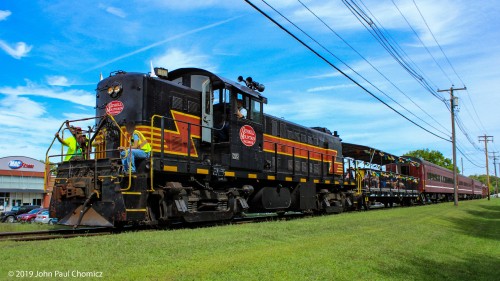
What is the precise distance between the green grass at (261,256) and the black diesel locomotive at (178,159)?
5.22 ft

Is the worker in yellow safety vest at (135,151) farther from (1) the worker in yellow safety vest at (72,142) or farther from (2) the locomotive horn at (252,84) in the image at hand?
(2) the locomotive horn at (252,84)

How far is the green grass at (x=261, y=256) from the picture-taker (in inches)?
218

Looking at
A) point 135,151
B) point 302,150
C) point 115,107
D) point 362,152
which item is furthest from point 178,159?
point 362,152

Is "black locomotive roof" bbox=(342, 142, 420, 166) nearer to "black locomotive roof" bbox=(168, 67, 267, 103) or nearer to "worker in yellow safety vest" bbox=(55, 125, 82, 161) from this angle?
"black locomotive roof" bbox=(168, 67, 267, 103)

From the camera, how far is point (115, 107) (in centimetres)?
1148

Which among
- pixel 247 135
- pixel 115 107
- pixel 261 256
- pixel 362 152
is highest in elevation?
pixel 115 107

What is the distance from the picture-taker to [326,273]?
570 centimetres

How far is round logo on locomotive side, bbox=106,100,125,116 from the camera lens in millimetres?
11367

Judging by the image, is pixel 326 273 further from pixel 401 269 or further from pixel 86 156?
pixel 86 156

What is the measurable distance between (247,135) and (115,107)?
4.20 metres

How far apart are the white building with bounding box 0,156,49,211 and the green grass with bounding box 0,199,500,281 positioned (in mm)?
41067

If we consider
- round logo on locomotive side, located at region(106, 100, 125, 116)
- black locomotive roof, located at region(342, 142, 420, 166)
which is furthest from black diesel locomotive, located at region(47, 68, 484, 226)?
black locomotive roof, located at region(342, 142, 420, 166)

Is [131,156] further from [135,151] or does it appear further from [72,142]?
[72,142]

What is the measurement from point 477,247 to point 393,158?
22.2 m
